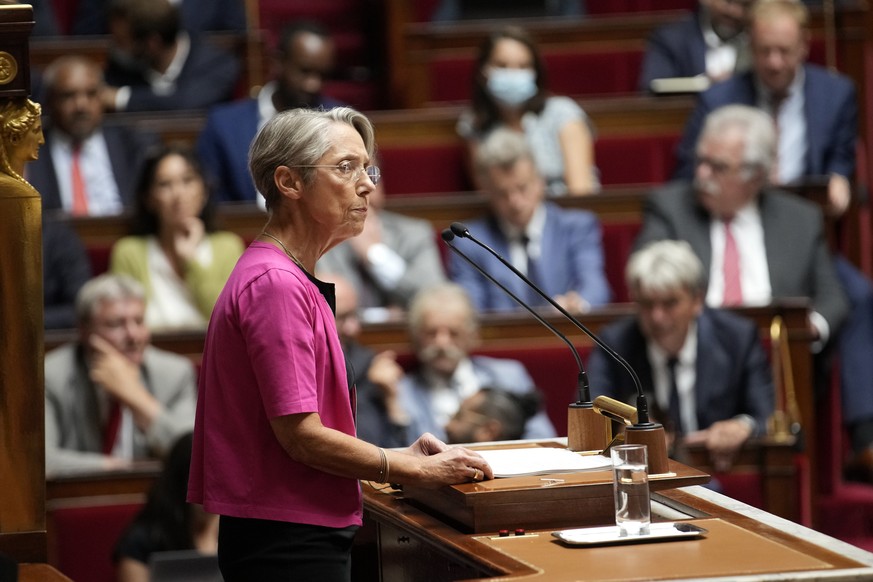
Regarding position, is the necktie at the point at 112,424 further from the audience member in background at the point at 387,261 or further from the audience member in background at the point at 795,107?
the audience member in background at the point at 795,107

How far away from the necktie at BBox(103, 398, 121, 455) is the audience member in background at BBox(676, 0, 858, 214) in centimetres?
166

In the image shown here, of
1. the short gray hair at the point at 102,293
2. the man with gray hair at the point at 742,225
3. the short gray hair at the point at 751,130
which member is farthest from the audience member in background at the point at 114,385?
the short gray hair at the point at 751,130

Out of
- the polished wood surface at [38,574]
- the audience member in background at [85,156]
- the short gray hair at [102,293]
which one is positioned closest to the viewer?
the polished wood surface at [38,574]

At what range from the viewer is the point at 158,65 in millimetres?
4535

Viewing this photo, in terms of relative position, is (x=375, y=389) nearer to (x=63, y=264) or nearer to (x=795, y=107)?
(x=63, y=264)

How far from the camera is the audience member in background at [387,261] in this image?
3.69 meters

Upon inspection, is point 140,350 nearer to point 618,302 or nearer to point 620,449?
point 618,302

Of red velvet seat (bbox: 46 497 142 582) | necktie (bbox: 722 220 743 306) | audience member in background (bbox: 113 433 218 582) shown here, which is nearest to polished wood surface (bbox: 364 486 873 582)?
audience member in background (bbox: 113 433 218 582)

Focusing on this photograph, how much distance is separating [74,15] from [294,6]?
751 millimetres

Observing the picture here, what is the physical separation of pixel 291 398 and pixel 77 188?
2.81 meters

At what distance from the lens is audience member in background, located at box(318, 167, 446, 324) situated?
3.69 meters

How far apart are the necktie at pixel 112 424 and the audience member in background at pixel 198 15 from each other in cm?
198

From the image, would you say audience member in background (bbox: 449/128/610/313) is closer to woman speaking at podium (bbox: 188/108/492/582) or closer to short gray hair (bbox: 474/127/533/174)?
short gray hair (bbox: 474/127/533/174)

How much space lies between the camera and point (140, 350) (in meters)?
3.23
